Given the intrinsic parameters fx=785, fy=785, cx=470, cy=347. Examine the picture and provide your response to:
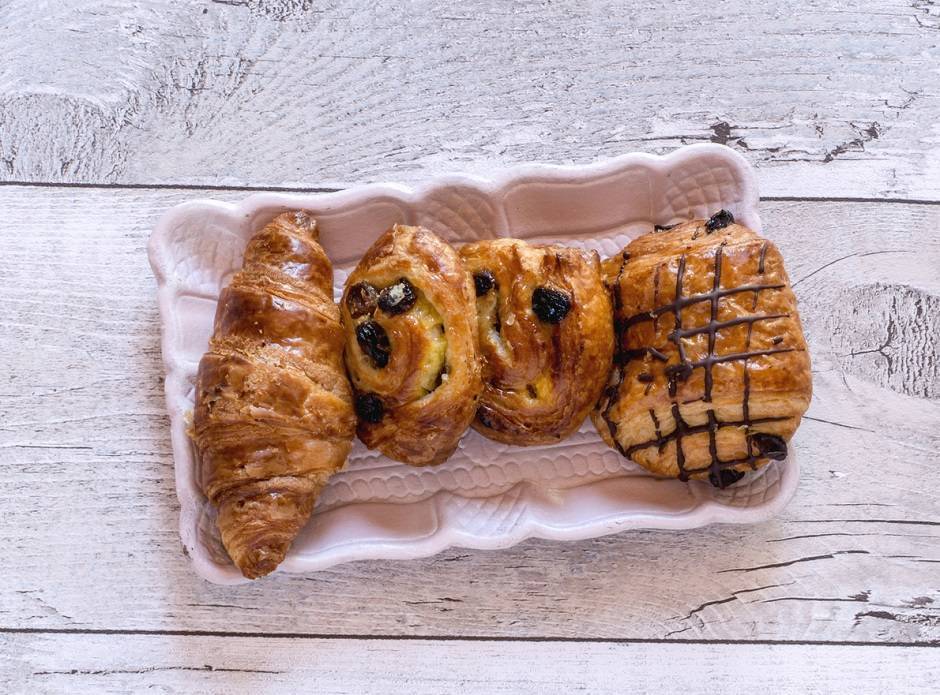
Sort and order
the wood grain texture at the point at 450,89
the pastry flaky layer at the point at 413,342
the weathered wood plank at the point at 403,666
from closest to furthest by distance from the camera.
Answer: the pastry flaky layer at the point at 413,342 → the weathered wood plank at the point at 403,666 → the wood grain texture at the point at 450,89

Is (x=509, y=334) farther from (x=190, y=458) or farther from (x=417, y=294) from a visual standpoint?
(x=190, y=458)

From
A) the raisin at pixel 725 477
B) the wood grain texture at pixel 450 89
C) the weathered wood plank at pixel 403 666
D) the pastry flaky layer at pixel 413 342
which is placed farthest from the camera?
the wood grain texture at pixel 450 89

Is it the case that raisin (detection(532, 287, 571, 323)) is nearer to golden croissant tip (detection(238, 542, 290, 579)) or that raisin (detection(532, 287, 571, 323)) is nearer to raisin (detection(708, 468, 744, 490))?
raisin (detection(708, 468, 744, 490))

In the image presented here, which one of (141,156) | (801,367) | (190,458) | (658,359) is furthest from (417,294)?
(141,156)

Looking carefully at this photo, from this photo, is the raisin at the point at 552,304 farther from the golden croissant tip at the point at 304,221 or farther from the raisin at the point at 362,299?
the golden croissant tip at the point at 304,221

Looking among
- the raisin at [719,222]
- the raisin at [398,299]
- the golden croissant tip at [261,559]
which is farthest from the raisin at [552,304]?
the golden croissant tip at [261,559]

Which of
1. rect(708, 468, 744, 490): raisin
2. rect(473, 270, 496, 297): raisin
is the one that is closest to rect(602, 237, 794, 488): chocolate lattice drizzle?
rect(708, 468, 744, 490): raisin

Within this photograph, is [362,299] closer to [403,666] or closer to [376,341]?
[376,341]
